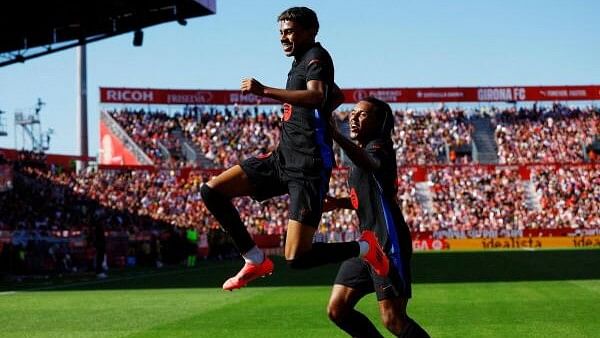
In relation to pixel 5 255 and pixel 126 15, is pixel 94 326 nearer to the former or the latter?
pixel 5 255

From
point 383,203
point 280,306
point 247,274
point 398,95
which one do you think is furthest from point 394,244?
point 398,95

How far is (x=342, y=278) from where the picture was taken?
8352mm

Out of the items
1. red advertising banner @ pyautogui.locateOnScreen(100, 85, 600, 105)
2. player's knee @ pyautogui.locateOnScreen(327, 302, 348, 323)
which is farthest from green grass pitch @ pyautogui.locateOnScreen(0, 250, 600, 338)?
red advertising banner @ pyautogui.locateOnScreen(100, 85, 600, 105)

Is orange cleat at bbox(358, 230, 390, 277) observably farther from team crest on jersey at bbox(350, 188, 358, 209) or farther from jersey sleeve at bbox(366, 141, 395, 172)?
jersey sleeve at bbox(366, 141, 395, 172)

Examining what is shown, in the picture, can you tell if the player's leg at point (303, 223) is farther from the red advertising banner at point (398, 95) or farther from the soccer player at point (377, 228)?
the red advertising banner at point (398, 95)

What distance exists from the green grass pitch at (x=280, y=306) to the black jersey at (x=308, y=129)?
5231 millimetres

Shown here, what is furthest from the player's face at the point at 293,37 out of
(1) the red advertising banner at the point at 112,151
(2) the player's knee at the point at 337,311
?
(1) the red advertising banner at the point at 112,151

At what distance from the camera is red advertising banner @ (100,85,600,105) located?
72.8m

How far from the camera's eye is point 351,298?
8242 millimetres

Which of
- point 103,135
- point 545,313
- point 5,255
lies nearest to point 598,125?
point 103,135

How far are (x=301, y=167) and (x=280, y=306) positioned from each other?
9986 millimetres

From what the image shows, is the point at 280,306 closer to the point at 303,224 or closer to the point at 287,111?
the point at 303,224

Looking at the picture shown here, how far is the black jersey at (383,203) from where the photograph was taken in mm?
8008

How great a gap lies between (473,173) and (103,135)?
27.4m
